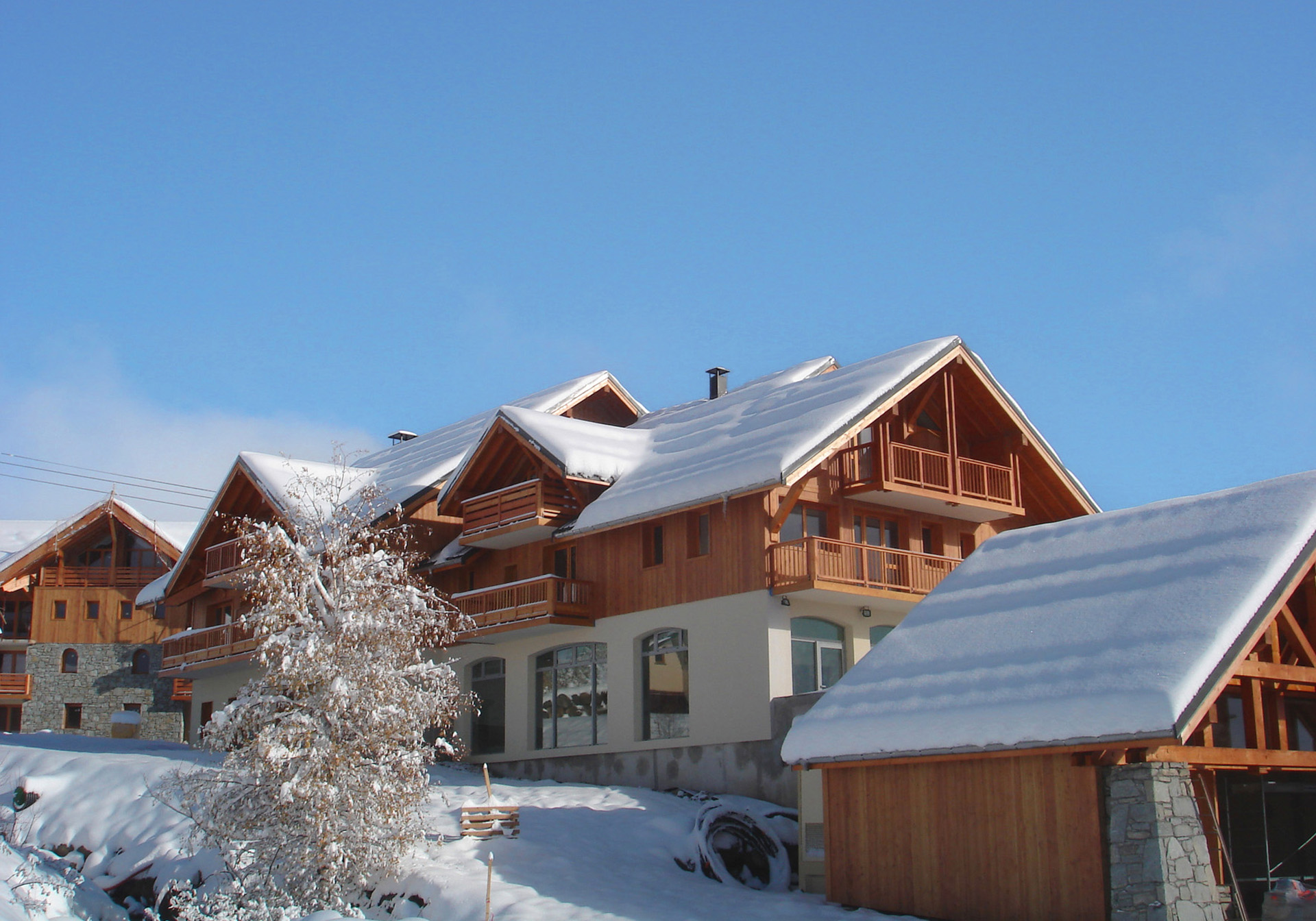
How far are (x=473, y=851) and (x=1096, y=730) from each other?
33.2 ft

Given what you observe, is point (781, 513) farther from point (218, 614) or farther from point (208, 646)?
point (218, 614)

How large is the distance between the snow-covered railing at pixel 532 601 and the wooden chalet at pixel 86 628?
2577cm

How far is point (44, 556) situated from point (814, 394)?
116ft

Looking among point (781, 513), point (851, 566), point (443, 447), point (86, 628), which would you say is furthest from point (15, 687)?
point (851, 566)

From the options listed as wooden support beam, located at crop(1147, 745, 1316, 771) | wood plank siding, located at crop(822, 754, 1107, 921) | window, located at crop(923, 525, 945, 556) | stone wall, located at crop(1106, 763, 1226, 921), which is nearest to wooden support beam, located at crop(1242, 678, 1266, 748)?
wooden support beam, located at crop(1147, 745, 1316, 771)

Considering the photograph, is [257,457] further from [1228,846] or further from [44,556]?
[1228,846]

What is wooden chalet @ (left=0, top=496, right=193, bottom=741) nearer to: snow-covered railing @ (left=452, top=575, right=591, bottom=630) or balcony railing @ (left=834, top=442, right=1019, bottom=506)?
snow-covered railing @ (left=452, top=575, right=591, bottom=630)

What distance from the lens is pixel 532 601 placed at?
1226 inches

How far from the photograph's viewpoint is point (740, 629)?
28125 millimetres

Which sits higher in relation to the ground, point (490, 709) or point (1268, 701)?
point (490, 709)

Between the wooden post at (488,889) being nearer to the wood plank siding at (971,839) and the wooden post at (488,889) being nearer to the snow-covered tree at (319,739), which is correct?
the snow-covered tree at (319,739)

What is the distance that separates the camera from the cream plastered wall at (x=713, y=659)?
2756 centimetres

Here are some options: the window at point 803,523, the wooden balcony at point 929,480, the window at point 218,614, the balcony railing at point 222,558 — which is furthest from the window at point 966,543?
the window at point 218,614

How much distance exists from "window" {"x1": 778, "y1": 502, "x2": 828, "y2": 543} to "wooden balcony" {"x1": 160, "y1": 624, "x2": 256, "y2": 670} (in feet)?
50.4
